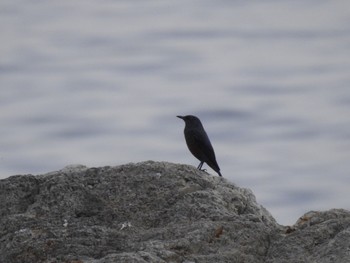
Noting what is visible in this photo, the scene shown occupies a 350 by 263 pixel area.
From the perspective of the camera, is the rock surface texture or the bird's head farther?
the bird's head

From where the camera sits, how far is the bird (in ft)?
53.6

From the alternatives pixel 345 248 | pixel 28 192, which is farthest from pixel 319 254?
pixel 28 192

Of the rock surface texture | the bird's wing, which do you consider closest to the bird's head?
the bird's wing

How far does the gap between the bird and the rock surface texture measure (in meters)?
6.53

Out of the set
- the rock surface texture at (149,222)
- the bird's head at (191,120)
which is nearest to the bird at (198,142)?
the bird's head at (191,120)

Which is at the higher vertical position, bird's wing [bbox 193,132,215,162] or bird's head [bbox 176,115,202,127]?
bird's head [bbox 176,115,202,127]

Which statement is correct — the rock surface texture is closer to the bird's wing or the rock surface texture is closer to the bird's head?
the bird's wing

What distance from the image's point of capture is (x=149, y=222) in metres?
8.61

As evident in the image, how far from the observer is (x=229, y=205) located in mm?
9109

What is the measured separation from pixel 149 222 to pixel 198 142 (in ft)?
25.7

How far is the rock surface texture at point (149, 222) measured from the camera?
7773 millimetres

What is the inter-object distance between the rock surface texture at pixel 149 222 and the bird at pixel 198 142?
6531 mm

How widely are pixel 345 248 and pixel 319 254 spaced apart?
233 millimetres

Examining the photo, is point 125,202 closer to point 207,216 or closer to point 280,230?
point 207,216
